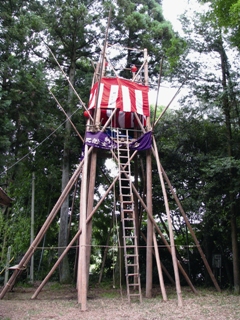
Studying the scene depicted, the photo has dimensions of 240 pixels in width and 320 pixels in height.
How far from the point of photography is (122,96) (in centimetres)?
873

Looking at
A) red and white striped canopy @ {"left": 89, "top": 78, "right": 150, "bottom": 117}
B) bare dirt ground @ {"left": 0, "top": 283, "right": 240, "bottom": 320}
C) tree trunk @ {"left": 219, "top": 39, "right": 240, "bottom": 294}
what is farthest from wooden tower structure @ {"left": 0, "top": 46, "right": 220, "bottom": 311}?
tree trunk @ {"left": 219, "top": 39, "right": 240, "bottom": 294}

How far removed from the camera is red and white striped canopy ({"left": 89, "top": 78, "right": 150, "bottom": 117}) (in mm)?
8648

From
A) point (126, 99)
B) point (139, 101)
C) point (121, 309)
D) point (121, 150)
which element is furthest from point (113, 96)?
point (121, 309)

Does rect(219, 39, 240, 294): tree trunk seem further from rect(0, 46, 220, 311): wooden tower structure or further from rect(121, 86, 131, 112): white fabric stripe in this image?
rect(121, 86, 131, 112): white fabric stripe

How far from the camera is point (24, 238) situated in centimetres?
1173

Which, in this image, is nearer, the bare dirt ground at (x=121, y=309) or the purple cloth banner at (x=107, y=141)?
the bare dirt ground at (x=121, y=309)

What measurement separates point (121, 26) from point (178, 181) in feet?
21.5

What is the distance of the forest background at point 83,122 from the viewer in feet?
30.5

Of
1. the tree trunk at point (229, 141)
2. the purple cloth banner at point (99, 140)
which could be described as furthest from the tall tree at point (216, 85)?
the purple cloth banner at point (99, 140)

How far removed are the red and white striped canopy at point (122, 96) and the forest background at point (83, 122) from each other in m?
1.81

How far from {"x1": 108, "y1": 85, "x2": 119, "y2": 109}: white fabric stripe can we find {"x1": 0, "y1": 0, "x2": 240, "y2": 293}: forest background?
82.4 inches

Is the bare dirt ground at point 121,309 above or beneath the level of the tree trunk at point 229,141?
beneath

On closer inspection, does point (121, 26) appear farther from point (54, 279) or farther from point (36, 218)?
point (54, 279)

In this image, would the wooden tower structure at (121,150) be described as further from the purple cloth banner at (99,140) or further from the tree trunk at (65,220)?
the tree trunk at (65,220)
